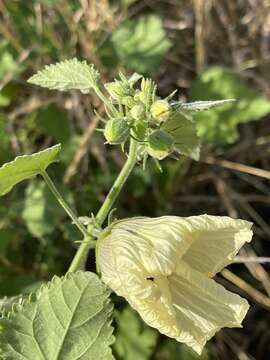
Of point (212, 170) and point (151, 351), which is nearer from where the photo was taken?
point (151, 351)

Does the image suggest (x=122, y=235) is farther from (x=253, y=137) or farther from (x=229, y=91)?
(x=253, y=137)

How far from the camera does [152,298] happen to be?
1.33m

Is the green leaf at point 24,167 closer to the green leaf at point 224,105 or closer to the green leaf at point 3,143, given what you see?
the green leaf at point 3,143

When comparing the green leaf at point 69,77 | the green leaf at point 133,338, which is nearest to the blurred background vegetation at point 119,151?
the green leaf at point 133,338

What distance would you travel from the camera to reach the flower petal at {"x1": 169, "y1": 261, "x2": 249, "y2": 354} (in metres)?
1.41

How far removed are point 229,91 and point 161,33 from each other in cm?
34

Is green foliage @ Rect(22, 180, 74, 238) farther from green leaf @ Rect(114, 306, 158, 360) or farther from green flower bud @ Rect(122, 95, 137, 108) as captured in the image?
green flower bud @ Rect(122, 95, 137, 108)

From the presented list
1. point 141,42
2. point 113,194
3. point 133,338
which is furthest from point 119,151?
point 113,194

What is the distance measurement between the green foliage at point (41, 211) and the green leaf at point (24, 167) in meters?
0.84

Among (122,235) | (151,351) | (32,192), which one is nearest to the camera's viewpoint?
(122,235)

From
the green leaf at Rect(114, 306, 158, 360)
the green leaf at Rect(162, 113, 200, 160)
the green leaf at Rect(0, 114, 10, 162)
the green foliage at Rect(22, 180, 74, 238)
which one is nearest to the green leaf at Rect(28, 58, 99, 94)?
the green leaf at Rect(162, 113, 200, 160)

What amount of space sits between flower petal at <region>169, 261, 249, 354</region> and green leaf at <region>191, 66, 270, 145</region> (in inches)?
45.8

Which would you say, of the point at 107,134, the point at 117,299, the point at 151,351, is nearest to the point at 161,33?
the point at 117,299

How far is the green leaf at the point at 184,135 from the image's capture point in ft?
5.24
